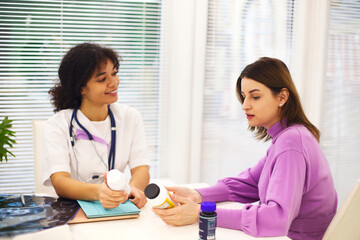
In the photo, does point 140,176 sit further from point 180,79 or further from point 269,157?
point 180,79

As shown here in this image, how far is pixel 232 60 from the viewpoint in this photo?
3.07 metres

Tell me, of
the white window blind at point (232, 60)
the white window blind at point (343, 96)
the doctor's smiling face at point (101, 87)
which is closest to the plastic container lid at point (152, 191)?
the doctor's smiling face at point (101, 87)

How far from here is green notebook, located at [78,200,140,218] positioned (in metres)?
1.50

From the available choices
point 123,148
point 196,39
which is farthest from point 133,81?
point 123,148

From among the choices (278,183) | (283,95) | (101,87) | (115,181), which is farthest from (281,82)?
(101,87)

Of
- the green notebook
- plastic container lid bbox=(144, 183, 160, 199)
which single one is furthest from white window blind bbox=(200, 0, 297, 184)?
plastic container lid bbox=(144, 183, 160, 199)

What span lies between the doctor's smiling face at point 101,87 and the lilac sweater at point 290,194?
0.68 metres

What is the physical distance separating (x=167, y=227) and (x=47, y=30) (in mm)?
1790

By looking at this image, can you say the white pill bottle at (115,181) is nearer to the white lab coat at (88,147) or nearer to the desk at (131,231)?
the desk at (131,231)

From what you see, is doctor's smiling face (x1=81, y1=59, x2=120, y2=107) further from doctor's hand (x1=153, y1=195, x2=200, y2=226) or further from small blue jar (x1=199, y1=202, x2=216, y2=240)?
small blue jar (x1=199, y1=202, x2=216, y2=240)

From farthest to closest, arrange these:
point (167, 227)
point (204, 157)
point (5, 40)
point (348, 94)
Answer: point (348, 94), point (204, 157), point (5, 40), point (167, 227)

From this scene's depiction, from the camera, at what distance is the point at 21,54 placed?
264 cm

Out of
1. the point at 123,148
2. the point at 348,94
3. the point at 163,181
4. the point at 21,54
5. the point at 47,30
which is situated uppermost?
the point at 47,30

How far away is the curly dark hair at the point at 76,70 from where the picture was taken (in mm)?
1990
